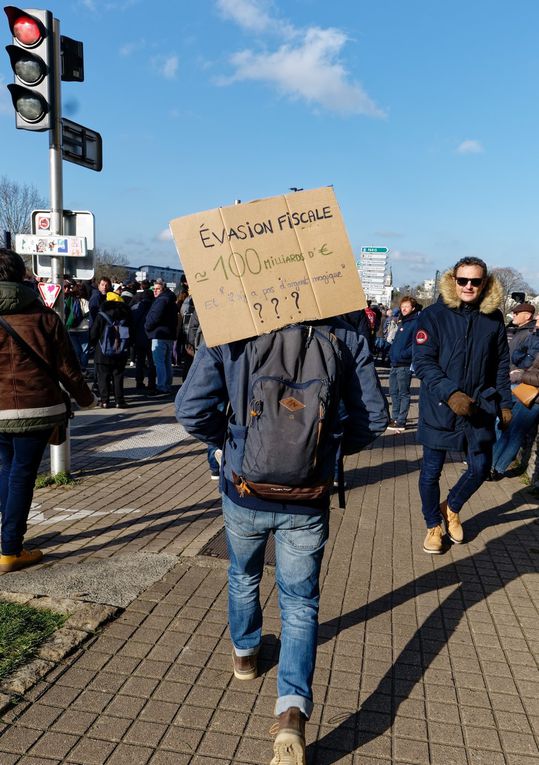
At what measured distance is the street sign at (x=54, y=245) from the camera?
5824 millimetres

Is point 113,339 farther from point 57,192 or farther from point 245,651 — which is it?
point 245,651

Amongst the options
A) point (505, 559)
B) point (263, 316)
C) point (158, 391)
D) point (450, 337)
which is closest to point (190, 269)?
point (263, 316)

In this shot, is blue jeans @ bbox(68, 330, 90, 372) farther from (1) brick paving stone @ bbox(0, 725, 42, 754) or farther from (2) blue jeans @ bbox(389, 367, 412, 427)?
(1) brick paving stone @ bbox(0, 725, 42, 754)

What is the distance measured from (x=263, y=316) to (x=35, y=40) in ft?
14.4

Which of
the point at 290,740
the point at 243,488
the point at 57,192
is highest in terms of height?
the point at 57,192

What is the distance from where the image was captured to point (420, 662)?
332cm

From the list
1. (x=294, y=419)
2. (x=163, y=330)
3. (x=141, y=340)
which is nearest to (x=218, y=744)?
(x=294, y=419)

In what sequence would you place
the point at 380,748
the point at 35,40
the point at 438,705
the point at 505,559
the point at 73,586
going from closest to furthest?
1. the point at 380,748
2. the point at 438,705
3. the point at 73,586
4. the point at 505,559
5. the point at 35,40

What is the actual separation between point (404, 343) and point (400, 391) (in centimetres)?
80

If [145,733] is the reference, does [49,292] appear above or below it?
above

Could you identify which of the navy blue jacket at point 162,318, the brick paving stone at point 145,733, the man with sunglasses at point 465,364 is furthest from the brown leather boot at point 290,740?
the navy blue jacket at point 162,318

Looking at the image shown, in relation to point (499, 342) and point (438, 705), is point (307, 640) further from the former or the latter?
point (499, 342)

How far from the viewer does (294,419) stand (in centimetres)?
232

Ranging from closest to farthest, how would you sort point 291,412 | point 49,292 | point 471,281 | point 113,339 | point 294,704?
1. point 291,412
2. point 294,704
3. point 471,281
4. point 49,292
5. point 113,339
